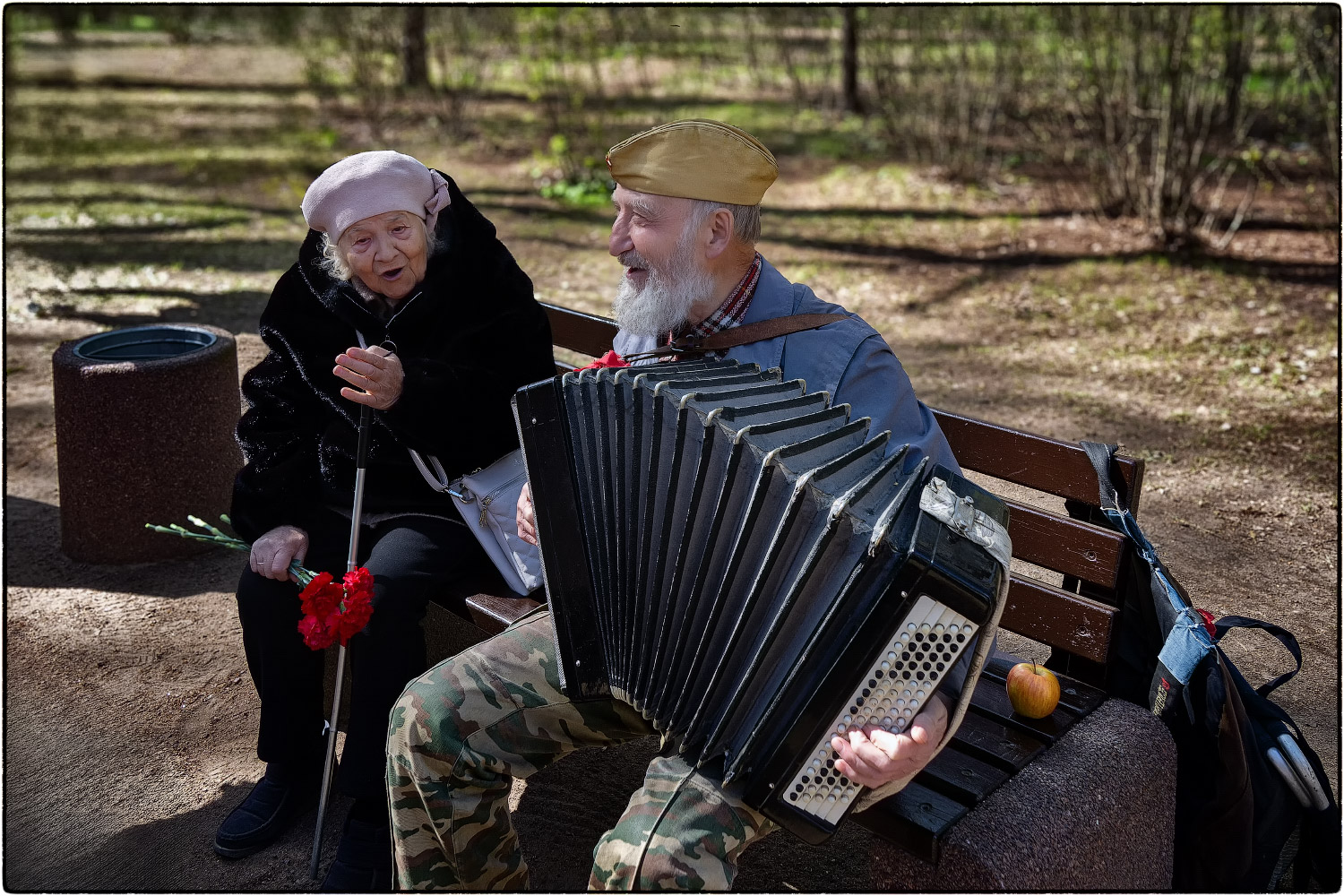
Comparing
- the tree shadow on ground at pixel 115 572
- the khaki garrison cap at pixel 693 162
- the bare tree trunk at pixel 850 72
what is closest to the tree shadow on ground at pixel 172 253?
the tree shadow on ground at pixel 115 572

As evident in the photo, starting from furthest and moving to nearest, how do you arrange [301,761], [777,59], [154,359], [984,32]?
[777,59]
[984,32]
[154,359]
[301,761]

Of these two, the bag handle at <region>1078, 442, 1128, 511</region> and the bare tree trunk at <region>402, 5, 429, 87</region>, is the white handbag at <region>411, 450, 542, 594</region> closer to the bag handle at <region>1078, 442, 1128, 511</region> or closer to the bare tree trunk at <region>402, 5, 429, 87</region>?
the bag handle at <region>1078, 442, 1128, 511</region>

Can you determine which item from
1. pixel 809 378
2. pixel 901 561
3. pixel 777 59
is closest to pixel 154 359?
pixel 809 378

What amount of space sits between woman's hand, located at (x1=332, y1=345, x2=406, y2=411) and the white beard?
1.97ft

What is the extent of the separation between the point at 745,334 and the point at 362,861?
155cm

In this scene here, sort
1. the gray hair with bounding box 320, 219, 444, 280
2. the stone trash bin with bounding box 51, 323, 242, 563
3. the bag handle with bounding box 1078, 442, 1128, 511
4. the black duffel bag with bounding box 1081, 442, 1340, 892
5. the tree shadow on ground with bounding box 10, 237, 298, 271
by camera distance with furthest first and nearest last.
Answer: the tree shadow on ground with bounding box 10, 237, 298, 271
the stone trash bin with bounding box 51, 323, 242, 563
the gray hair with bounding box 320, 219, 444, 280
the bag handle with bounding box 1078, 442, 1128, 511
the black duffel bag with bounding box 1081, 442, 1340, 892

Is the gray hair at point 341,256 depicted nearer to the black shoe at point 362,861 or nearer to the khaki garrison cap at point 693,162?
the khaki garrison cap at point 693,162

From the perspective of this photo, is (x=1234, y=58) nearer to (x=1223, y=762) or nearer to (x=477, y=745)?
(x=1223, y=762)

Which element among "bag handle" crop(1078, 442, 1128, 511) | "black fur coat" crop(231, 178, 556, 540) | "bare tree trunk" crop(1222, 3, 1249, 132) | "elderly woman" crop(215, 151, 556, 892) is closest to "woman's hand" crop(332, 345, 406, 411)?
"elderly woman" crop(215, 151, 556, 892)

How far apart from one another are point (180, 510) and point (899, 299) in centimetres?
456

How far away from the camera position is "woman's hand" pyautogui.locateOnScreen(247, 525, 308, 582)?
3.09m

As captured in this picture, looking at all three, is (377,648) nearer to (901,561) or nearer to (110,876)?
(110,876)

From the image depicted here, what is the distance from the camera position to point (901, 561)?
1948 millimetres

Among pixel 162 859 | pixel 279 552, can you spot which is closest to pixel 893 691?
pixel 279 552
